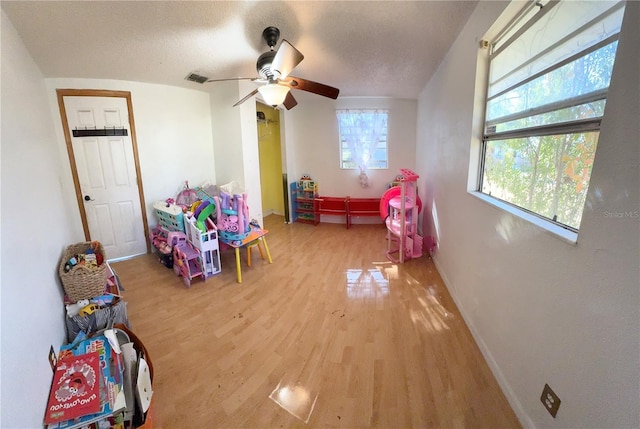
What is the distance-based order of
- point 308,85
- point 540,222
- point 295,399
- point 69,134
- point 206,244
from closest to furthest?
point 540,222 → point 295,399 → point 308,85 → point 206,244 → point 69,134

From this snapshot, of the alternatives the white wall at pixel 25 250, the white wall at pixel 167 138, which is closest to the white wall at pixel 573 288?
the white wall at pixel 25 250

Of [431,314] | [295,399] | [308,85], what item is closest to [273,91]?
[308,85]

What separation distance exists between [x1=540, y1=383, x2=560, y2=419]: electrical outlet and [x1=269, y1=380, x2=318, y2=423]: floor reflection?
112 cm

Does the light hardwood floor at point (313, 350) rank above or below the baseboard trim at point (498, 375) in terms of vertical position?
below

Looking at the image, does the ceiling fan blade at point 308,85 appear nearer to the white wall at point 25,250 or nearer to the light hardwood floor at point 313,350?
the white wall at point 25,250

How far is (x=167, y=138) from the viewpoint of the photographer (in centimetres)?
360

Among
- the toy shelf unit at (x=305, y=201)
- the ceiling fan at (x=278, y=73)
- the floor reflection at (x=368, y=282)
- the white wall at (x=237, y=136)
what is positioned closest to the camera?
the ceiling fan at (x=278, y=73)

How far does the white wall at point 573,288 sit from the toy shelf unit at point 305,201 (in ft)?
10.7

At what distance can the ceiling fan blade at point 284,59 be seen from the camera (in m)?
1.70

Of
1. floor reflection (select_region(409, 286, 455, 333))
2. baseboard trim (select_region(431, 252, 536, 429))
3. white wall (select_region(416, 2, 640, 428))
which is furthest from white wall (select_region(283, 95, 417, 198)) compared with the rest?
baseboard trim (select_region(431, 252, 536, 429))

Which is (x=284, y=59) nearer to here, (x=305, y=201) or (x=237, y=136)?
(x=237, y=136)

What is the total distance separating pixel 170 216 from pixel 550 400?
3701 mm

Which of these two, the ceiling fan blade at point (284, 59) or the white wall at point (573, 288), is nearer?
the white wall at point (573, 288)

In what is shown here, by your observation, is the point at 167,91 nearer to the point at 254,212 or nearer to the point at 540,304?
the point at 254,212
